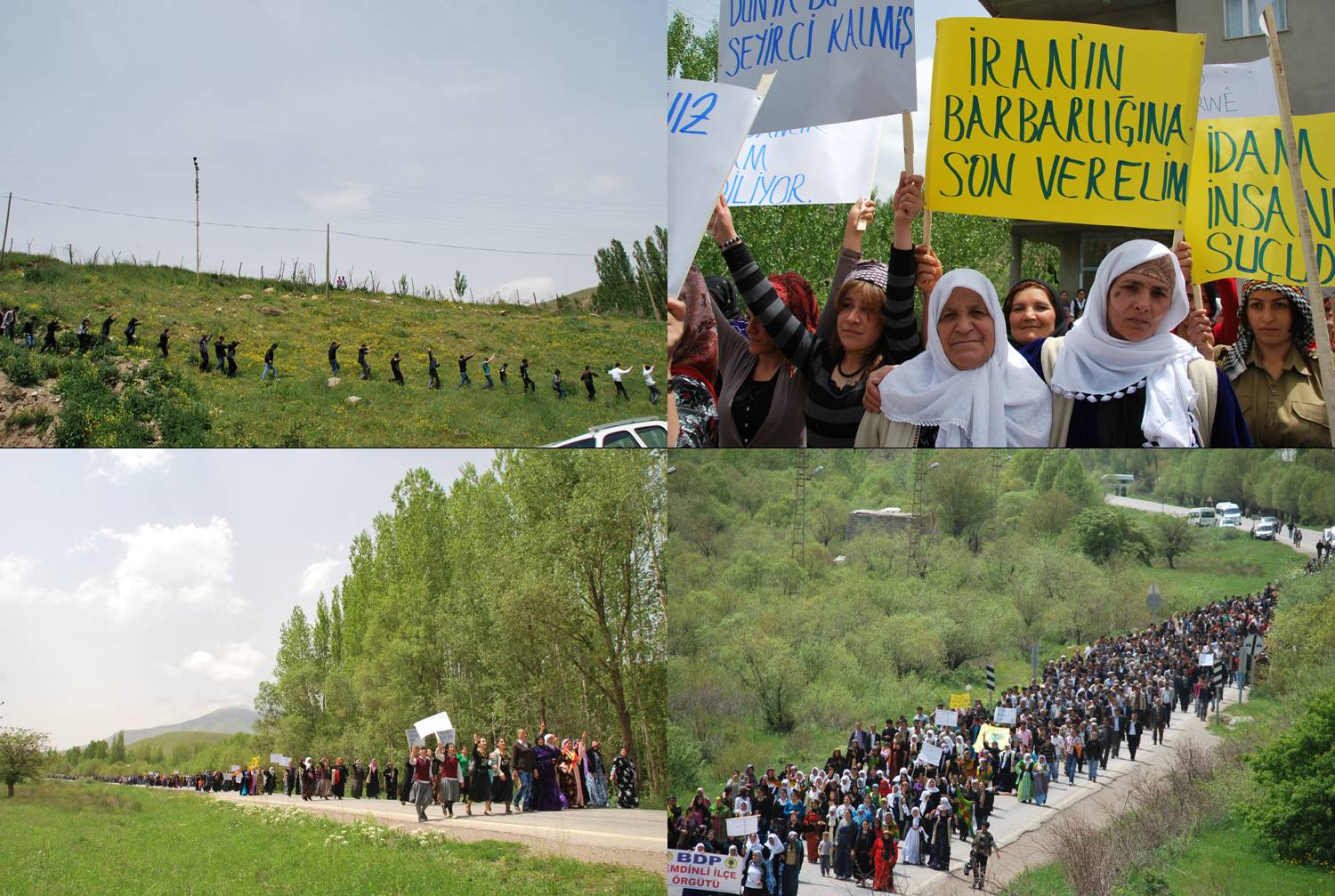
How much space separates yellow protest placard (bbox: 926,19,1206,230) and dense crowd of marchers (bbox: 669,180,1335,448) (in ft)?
1.00

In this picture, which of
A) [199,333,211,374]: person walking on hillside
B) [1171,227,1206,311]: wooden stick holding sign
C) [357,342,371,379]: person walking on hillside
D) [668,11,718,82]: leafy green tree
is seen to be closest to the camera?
[1171,227,1206,311]: wooden stick holding sign

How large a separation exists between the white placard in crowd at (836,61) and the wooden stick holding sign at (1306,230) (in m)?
1.22

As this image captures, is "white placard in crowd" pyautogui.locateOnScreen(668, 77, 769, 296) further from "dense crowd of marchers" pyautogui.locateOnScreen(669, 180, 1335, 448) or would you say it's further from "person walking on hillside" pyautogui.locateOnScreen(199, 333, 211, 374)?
"person walking on hillside" pyautogui.locateOnScreen(199, 333, 211, 374)

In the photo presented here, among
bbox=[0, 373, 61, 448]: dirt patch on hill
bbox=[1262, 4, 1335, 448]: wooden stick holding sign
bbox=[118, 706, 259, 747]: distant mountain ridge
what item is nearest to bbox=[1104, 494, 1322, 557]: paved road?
bbox=[1262, 4, 1335, 448]: wooden stick holding sign

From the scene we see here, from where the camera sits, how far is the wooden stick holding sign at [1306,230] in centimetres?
389

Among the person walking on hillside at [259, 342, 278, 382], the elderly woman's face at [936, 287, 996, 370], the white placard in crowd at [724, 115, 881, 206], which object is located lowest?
the elderly woman's face at [936, 287, 996, 370]

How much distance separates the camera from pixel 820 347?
4320 millimetres

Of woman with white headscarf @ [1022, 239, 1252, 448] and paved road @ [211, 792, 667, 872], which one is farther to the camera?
paved road @ [211, 792, 667, 872]

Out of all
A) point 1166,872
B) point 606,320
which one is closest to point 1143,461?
point 1166,872

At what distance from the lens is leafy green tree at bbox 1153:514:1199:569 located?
4238mm

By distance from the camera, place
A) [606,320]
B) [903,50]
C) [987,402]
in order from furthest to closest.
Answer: [606,320], [903,50], [987,402]

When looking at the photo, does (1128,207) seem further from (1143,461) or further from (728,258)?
(728,258)

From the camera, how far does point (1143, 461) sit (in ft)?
13.7

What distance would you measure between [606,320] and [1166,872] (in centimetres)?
530
